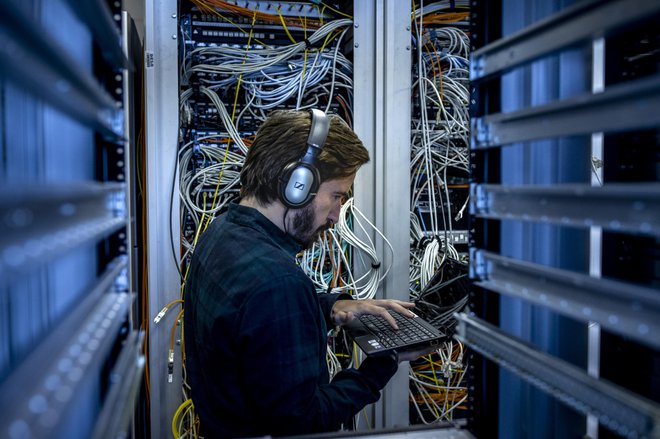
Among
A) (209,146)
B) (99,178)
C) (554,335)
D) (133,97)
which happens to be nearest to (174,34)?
(133,97)

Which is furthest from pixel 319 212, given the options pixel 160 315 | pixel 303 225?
pixel 160 315

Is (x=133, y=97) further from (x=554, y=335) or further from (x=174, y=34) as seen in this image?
(x=554, y=335)

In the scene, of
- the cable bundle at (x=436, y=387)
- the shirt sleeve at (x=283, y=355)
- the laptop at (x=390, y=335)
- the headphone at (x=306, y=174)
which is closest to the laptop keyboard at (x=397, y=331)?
the laptop at (x=390, y=335)

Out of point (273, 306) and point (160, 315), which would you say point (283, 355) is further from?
point (160, 315)

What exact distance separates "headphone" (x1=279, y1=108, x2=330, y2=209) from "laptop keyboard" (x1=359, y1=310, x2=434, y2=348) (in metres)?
0.41

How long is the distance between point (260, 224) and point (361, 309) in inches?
16.6

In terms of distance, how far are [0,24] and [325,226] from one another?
41.5 inches

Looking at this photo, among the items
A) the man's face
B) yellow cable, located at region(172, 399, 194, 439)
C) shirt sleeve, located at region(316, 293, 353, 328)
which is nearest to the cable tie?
yellow cable, located at region(172, 399, 194, 439)

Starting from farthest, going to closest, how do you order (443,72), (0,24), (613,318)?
1. (443,72)
2. (613,318)
3. (0,24)

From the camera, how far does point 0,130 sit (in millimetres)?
420

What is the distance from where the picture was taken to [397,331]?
1.32 meters

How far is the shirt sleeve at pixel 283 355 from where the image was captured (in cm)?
98

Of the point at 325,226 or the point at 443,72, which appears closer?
the point at 325,226

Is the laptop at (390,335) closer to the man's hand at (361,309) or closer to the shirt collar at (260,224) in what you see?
the man's hand at (361,309)
